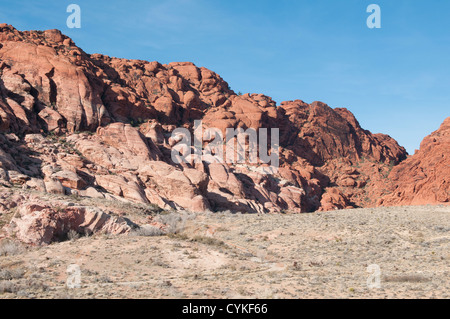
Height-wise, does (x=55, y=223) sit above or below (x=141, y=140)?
below

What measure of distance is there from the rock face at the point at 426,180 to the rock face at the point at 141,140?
0.36 meters

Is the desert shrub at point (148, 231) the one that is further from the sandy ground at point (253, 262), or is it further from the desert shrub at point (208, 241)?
the desert shrub at point (208, 241)

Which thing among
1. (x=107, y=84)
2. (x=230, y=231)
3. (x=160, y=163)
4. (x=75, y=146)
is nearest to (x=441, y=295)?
(x=230, y=231)

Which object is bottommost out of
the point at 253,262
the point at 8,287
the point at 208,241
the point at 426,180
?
the point at 253,262

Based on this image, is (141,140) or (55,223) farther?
(141,140)

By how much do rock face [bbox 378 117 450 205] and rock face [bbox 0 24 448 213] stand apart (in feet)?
1.18

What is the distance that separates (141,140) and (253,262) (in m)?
30.8

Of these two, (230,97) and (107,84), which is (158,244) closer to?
(107,84)

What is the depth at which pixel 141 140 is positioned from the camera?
47.2 meters

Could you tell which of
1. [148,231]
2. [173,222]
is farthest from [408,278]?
[173,222]

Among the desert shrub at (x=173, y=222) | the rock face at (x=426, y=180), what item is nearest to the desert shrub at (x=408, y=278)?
the desert shrub at (x=173, y=222)

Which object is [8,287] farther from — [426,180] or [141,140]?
[426,180]

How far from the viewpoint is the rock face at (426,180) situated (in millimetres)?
51250

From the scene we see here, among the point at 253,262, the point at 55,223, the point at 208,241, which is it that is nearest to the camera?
the point at 253,262
